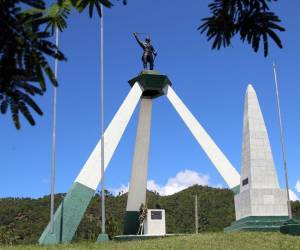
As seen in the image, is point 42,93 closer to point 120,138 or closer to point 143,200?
point 120,138

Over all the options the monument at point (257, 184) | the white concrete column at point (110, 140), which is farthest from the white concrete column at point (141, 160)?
the monument at point (257, 184)

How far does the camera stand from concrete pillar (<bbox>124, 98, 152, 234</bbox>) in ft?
90.2

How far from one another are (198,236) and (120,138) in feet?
26.7

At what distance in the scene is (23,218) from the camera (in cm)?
5838

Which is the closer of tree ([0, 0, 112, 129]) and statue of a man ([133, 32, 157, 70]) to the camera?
tree ([0, 0, 112, 129])

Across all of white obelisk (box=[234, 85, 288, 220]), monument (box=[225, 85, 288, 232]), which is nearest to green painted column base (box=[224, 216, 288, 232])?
monument (box=[225, 85, 288, 232])

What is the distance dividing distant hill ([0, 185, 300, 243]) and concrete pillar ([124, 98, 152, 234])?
19366 mm

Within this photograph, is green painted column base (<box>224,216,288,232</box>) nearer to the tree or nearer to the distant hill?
the tree

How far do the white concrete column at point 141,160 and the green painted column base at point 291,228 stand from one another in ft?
31.7

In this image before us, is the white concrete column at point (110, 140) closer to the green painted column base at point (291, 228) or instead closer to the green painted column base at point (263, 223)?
the green painted column base at point (263, 223)

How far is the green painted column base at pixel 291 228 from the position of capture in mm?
19453

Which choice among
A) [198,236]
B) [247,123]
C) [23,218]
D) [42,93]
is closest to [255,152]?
[247,123]

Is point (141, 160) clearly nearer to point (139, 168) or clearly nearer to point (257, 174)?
point (139, 168)

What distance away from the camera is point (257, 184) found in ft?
73.1
